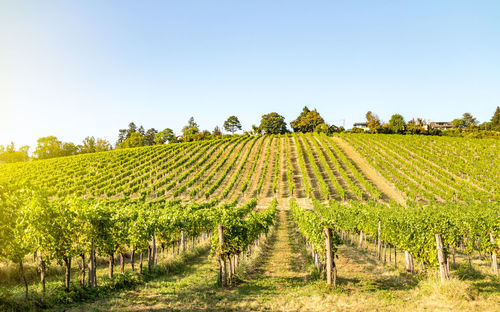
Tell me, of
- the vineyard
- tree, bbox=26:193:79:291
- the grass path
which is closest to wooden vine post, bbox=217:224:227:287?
the vineyard

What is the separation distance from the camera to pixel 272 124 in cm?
11350

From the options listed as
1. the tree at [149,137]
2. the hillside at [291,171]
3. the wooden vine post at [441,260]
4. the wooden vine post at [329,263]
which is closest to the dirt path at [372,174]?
the hillside at [291,171]

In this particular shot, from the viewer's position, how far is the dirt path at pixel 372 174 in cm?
4516

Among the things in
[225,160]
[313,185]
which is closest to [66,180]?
[225,160]

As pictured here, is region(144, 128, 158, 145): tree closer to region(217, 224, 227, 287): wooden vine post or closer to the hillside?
the hillside

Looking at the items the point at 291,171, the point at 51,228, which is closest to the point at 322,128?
the point at 291,171

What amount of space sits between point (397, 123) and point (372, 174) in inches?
2083

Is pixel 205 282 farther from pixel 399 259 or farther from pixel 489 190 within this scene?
pixel 489 190

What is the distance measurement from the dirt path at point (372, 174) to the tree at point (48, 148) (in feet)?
310

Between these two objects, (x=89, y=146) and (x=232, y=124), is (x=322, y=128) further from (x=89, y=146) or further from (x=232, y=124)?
(x=89, y=146)

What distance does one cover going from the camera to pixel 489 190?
43.9 metres

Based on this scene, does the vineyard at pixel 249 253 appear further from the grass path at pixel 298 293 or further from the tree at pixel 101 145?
the tree at pixel 101 145

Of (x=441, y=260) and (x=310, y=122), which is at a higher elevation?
(x=310, y=122)

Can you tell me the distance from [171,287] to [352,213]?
16805 millimetres
